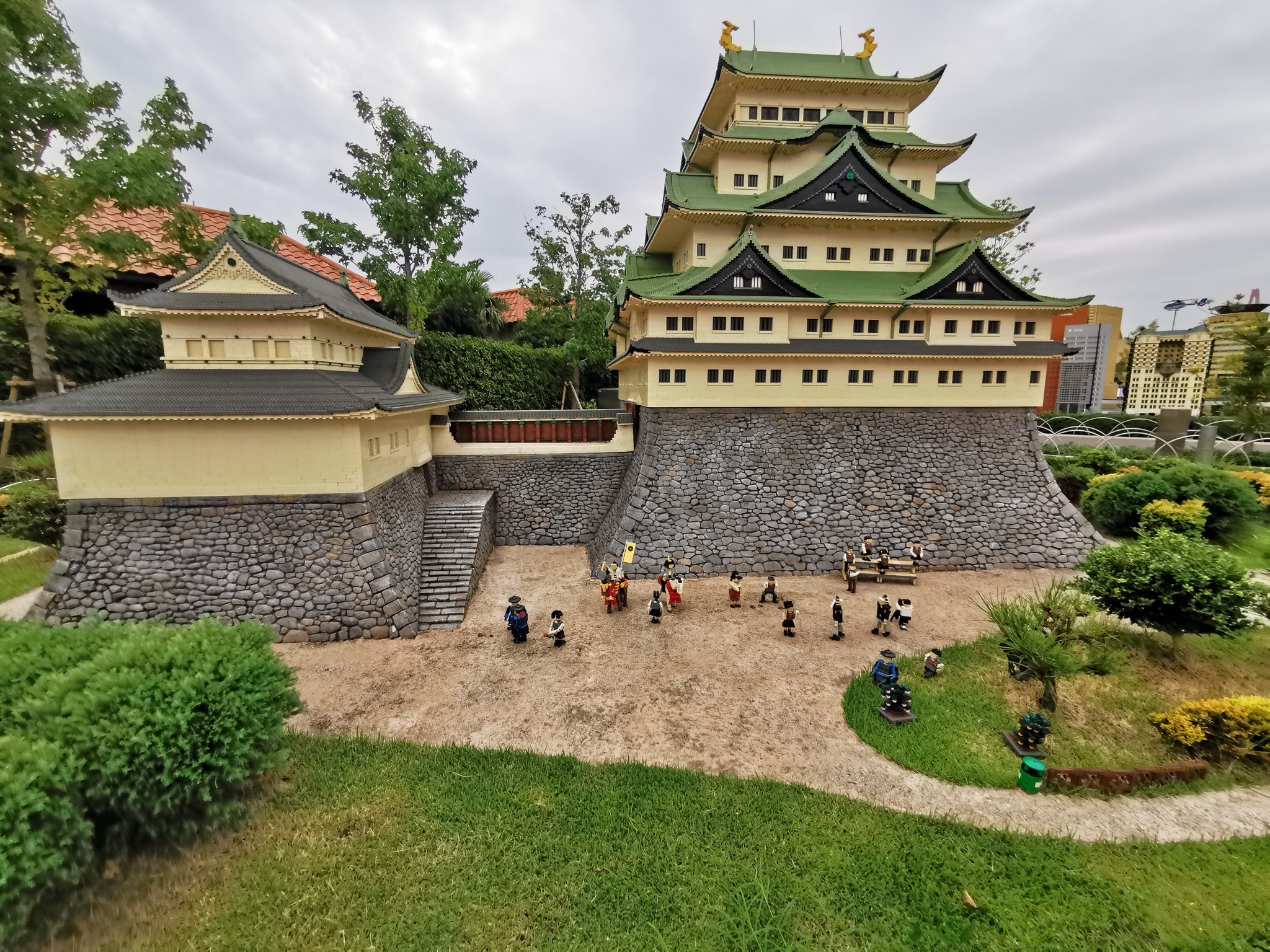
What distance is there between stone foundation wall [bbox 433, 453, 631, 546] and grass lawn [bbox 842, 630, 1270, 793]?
12.1 meters

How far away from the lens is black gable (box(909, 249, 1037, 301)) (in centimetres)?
1723

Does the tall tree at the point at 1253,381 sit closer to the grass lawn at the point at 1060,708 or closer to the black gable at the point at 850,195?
the grass lawn at the point at 1060,708

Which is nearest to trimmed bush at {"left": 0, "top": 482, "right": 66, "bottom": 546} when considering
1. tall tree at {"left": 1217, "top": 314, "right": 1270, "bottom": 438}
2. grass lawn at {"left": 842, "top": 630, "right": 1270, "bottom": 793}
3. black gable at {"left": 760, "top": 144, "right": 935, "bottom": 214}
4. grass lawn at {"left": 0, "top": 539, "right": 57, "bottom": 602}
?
grass lawn at {"left": 0, "top": 539, "right": 57, "bottom": 602}

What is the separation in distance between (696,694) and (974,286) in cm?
1780

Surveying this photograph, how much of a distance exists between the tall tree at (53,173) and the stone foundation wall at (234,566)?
8765 mm

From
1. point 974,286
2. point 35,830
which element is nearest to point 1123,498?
point 974,286

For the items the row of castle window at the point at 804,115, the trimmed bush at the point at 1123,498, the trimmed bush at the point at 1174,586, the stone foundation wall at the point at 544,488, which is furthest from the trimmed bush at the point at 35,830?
the trimmed bush at the point at 1123,498

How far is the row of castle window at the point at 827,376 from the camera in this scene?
17.4 m

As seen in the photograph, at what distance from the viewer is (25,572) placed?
14.6 meters

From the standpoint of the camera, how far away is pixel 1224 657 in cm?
1120

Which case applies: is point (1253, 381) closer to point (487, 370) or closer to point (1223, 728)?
point (1223, 728)

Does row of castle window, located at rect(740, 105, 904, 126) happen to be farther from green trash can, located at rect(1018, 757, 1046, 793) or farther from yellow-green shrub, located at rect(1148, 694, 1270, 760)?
green trash can, located at rect(1018, 757, 1046, 793)

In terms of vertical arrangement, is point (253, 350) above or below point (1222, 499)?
above

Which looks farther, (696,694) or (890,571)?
(890,571)
